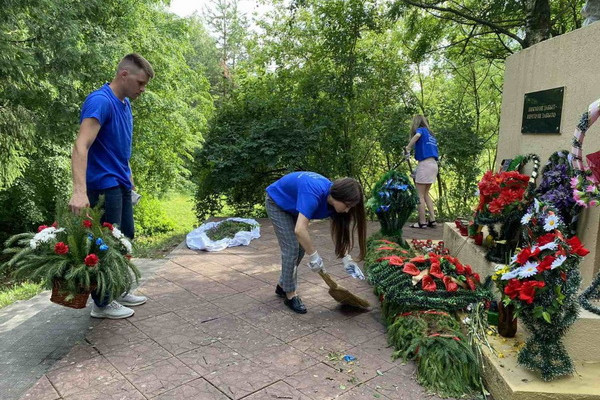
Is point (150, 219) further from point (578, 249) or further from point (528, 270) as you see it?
point (578, 249)

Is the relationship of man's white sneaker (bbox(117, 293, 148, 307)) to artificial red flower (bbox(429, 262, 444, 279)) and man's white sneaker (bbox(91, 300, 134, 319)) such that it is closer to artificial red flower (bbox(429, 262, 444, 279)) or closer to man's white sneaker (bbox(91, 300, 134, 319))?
man's white sneaker (bbox(91, 300, 134, 319))

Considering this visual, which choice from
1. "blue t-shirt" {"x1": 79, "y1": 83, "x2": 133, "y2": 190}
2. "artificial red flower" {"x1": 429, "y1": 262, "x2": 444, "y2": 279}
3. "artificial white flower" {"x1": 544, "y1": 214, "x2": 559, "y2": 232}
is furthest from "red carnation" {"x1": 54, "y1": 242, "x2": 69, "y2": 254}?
"artificial white flower" {"x1": 544, "y1": 214, "x2": 559, "y2": 232}

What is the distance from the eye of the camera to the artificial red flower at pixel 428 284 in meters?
2.90

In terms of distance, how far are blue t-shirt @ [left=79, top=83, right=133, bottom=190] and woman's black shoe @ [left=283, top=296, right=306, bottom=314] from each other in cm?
157

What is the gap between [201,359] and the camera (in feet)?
8.67

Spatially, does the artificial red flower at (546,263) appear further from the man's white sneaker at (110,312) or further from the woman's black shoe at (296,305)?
the man's white sneaker at (110,312)

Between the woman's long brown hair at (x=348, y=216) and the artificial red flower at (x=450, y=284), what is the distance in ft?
2.13

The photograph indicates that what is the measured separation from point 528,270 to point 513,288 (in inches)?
4.9

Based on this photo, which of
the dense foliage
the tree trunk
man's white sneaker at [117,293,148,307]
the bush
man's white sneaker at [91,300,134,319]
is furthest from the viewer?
the bush

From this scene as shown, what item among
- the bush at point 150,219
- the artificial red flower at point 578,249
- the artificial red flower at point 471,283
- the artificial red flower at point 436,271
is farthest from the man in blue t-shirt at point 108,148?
the bush at point 150,219

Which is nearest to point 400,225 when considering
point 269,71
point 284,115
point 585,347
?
point 585,347

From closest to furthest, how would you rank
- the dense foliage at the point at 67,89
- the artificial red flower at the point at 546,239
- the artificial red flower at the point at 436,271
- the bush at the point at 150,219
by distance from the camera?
the artificial red flower at the point at 546,239 → the artificial red flower at the point at 436,271 → the dense foliage at the point at 67,89 → the bush at the point at 150,219

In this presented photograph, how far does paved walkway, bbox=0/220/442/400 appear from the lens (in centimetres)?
233

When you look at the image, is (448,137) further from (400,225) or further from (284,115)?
(400,225)
